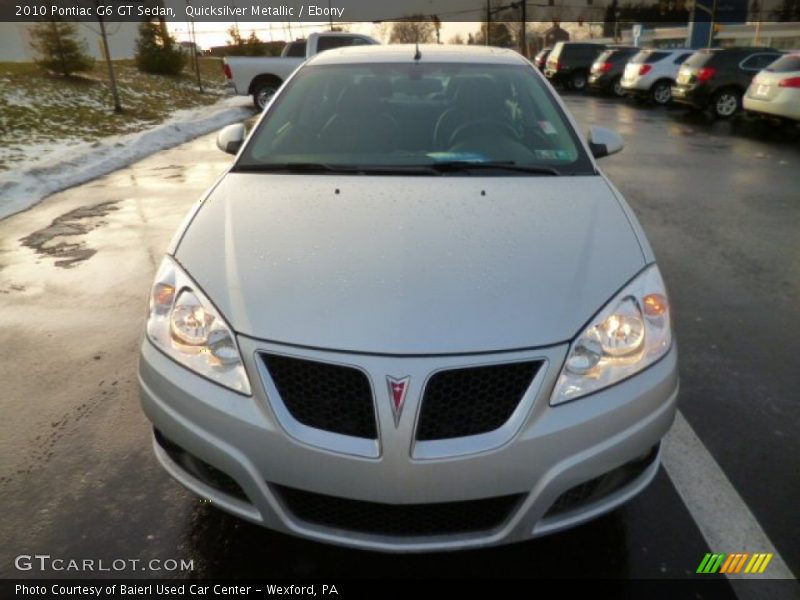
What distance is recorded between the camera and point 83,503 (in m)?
2.44

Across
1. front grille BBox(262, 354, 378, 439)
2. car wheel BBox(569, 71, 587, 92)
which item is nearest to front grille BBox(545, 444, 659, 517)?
front grille BBox(262, 354, 378, 439)

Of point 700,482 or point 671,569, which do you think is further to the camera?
point 700,482

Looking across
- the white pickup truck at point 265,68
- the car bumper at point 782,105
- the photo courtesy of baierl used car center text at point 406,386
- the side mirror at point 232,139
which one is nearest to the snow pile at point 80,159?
the white pickup truck at point 265,68

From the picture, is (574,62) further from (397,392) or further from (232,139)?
(397,392)

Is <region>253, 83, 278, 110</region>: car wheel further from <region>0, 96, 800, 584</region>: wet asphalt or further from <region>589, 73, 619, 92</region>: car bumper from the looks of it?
<region>589, 73, 619, 92</region>: car bumper

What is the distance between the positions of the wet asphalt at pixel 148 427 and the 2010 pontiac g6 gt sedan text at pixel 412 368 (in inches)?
13.7

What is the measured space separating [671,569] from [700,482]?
53 centimetres

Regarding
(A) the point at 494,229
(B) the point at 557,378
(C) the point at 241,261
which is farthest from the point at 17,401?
(B) the point at 557,378

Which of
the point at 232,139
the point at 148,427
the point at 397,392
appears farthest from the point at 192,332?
the point at 232,139

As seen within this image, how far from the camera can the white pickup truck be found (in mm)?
16141

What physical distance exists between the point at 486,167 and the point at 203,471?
178cm

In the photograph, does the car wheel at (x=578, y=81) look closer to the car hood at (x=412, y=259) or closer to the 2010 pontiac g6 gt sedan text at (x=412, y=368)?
the car hood at (x=412, y=259)

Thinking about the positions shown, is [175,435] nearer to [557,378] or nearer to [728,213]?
[557,378]

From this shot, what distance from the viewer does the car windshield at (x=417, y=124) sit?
2957 mm
